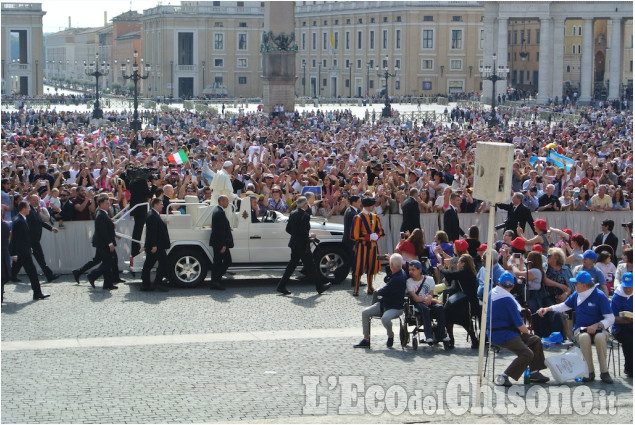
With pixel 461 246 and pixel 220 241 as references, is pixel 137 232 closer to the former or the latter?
pixel 220 241

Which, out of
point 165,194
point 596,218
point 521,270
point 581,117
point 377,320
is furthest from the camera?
point 581,117

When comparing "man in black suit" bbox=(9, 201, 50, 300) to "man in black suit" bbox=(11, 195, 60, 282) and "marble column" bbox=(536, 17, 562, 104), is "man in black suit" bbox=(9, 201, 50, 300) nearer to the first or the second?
"man in black suit" bbox=(11, 195, 60, 282)

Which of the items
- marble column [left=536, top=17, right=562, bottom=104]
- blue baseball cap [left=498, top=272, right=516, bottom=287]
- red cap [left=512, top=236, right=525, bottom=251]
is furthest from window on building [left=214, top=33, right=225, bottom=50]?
blue baseball cap [left=498, top=272, right=516, bottom=287]

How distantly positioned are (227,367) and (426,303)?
2.46m

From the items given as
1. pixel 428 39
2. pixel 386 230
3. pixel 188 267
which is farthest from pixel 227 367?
pixel 428 39

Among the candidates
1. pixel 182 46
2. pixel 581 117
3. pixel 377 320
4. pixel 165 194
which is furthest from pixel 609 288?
pixel 182 46

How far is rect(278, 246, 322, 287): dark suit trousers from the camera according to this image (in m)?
16.4

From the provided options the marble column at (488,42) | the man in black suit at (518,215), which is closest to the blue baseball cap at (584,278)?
the man in black suit at (518,215)

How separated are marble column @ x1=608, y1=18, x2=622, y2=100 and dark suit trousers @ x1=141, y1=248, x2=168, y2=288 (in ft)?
268

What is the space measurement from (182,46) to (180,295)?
11536cm

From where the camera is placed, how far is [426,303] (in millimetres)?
13000

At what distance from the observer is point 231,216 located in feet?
56.5

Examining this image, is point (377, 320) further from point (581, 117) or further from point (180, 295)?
point (581, 117)

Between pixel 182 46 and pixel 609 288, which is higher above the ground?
pixel 182 46
